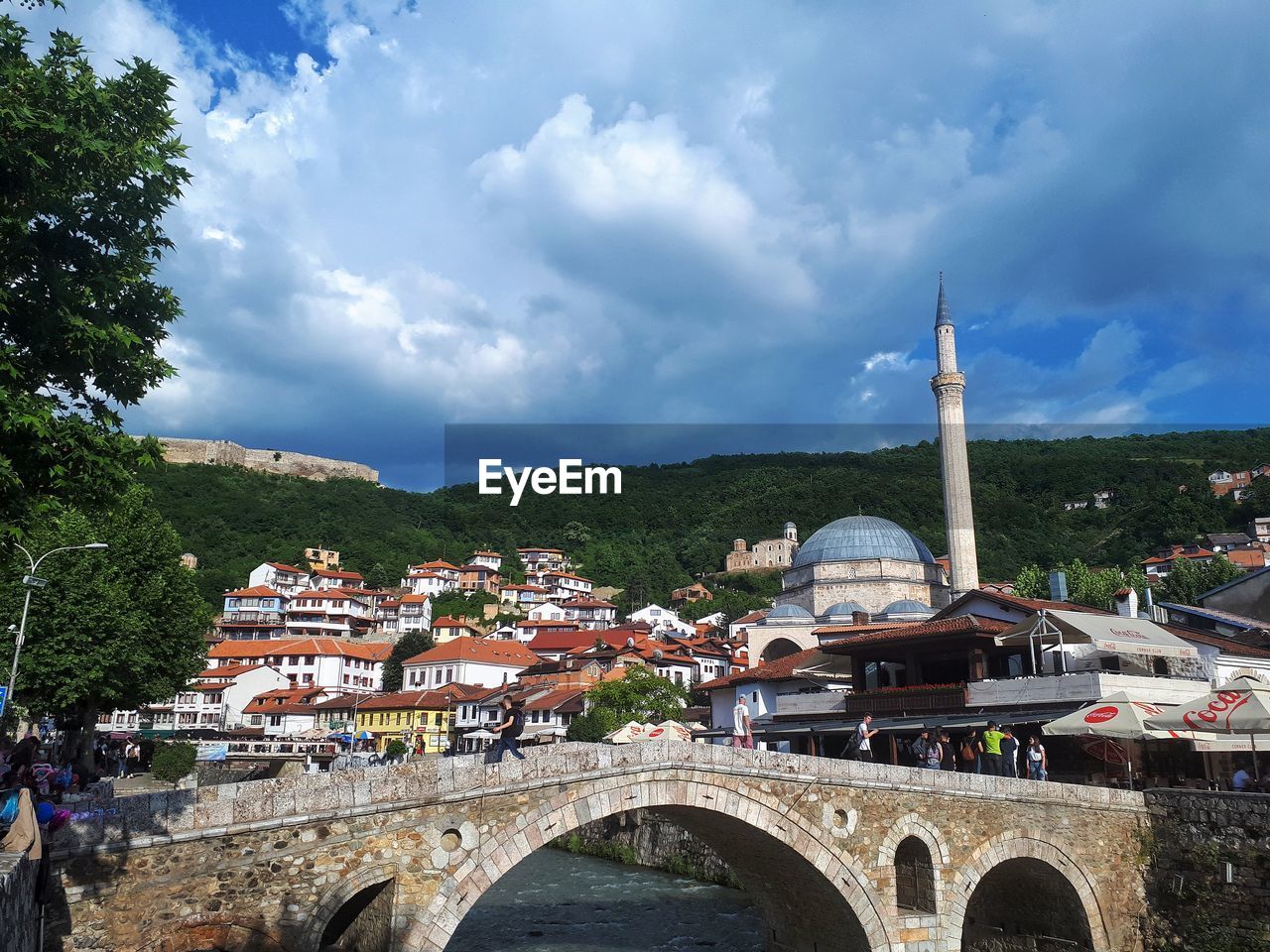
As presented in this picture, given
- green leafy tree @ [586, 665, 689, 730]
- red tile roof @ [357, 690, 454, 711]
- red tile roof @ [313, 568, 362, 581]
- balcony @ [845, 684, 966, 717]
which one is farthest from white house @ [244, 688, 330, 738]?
balcony @ [845, 684, 966, 717]

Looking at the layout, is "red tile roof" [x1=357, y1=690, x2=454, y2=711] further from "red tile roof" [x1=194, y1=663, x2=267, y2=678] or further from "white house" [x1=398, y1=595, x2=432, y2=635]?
"white house" [x1=398, y1=595, x2=432, y2=635]

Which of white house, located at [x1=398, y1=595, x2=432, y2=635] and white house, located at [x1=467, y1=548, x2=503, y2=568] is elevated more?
white house, located at [x1=467, y1=548, x2=503, y2=568]

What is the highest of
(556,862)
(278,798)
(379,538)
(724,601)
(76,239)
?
(379,538)

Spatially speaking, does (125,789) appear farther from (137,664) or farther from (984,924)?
(984,924)

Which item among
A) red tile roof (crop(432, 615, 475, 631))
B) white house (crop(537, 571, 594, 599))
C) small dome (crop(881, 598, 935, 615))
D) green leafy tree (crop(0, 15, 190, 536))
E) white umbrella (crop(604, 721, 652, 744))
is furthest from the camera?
white house (crop(537, 571, 594, 599))

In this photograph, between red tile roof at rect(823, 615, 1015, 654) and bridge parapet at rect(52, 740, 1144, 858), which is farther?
red tile roof at rect(823, 615, 1015, 654)

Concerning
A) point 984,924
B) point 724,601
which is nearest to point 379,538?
point 724,601

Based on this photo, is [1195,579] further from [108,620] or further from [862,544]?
[108,620]
